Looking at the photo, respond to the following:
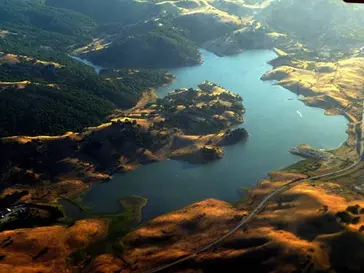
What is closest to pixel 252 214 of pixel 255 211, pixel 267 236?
pixel 255 211

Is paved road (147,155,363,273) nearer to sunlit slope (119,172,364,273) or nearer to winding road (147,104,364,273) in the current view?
winding road (147,104,364,273)

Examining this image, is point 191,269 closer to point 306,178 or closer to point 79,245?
point 79,245

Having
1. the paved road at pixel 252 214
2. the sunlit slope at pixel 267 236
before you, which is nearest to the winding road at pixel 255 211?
the paved road at pixel 252 214

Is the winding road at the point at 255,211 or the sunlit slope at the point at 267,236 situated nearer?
the sunlit slope at the point at 267,236

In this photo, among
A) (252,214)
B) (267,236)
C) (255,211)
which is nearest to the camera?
(267,236)

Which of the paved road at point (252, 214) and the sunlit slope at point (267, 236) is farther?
the paved road at point (252, 214)

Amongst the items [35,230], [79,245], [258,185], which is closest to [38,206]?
[35,230]

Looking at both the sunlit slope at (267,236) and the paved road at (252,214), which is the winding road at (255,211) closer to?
the paved road at (252,214)

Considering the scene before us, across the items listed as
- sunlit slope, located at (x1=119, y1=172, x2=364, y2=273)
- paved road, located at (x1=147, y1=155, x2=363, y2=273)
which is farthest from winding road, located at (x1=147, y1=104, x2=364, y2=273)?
sunlit slope, located at (x1=119, y1=172, x2=364, y2=273)

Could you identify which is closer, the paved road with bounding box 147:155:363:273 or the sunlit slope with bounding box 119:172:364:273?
the sunlit slope with bounding box 119:172:364:273

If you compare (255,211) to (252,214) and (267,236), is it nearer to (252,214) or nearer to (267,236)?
(252,214)

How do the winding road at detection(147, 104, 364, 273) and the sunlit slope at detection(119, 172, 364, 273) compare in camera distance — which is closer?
the sunlit slope at detection(119, 172, 364, 273)
